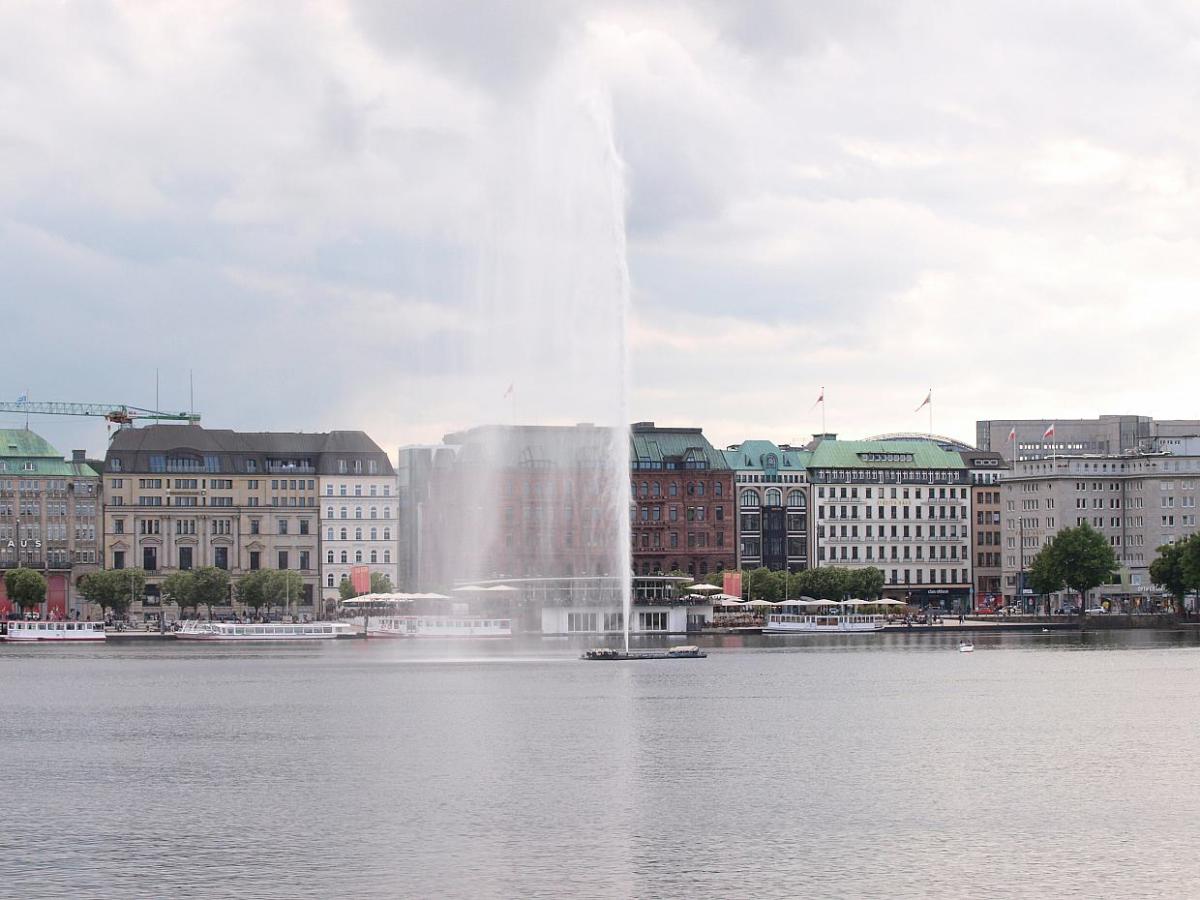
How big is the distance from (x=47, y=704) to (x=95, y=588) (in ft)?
334

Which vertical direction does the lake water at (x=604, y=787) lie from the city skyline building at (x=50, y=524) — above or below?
below

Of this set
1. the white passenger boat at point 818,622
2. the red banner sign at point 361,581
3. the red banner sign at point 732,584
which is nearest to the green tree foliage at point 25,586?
the red banner sign at point 361,581

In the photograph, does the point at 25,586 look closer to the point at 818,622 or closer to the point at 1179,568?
the point at 818,622

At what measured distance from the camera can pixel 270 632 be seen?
17150cm

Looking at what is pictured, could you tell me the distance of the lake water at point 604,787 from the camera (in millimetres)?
42094

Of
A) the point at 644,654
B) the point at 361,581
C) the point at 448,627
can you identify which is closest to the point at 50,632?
the point at 361,581

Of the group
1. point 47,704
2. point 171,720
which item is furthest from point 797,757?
point 47,704

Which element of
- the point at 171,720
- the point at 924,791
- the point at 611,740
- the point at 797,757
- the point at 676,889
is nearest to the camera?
the point at 676,889

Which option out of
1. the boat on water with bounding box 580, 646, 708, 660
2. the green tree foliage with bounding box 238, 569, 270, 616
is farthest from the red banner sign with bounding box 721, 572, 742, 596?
the boat on water with bounding box 580, 646, 708, 660

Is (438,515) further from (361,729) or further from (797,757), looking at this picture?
(797,757)

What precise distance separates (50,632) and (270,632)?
1931cm

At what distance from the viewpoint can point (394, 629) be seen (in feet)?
560

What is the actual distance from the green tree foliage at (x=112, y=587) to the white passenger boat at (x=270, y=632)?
41.7 feet

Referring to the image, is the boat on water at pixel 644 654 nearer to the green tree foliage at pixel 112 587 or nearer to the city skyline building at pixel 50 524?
the green tree foliage at pixel 112 587
